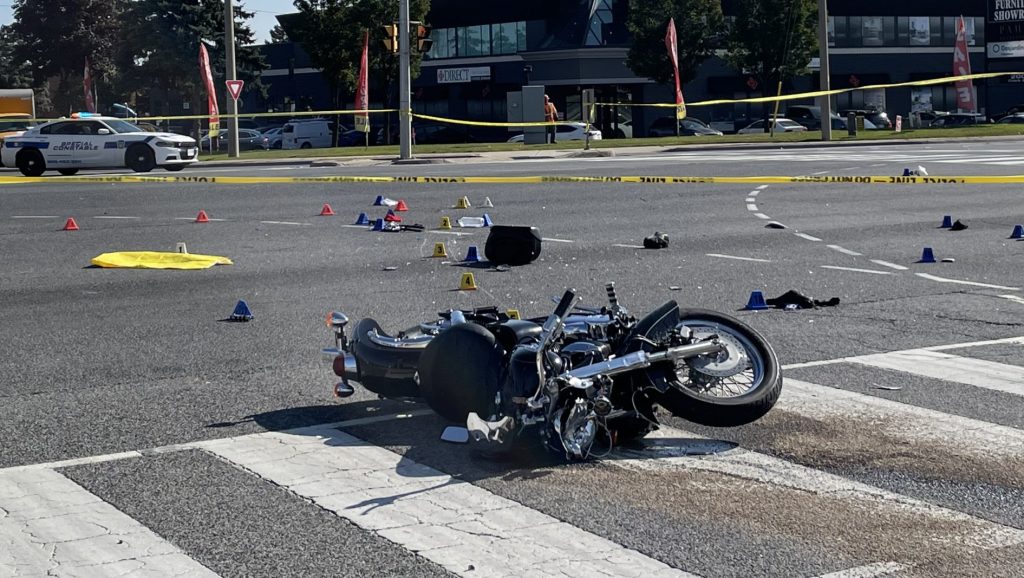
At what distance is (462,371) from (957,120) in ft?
198

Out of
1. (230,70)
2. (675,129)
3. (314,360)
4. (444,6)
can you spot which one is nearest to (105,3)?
(444,6)

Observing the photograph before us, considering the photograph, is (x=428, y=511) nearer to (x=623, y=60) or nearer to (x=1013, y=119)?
(x=1013, y=119)

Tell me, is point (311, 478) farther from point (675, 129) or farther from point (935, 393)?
point (675, 129)

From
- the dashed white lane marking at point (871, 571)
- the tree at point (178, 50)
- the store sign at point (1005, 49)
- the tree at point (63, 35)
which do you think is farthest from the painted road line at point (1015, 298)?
the tree at point (63, 35)

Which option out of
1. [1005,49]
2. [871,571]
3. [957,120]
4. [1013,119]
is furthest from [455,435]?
[1005,49]

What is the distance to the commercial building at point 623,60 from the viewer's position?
233ft

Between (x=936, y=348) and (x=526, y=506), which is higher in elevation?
(x=936, y=348)

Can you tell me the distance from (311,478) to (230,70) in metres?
40.1

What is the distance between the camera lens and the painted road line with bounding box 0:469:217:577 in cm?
517

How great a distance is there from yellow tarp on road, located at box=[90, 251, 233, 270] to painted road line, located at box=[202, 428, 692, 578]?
753cm

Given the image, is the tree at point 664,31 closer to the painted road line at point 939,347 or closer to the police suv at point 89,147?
the police suv at point 89,147

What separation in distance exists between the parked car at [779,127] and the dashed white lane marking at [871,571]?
2266 inches

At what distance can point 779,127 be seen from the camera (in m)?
63.4

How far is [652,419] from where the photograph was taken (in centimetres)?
691
